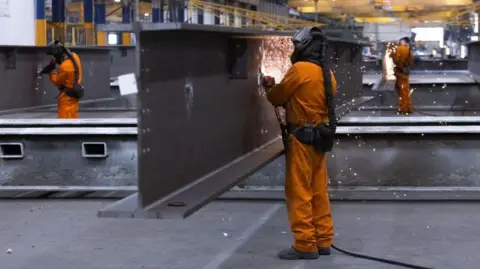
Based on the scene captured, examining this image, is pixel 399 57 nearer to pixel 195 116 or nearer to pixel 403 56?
pixel 403 56

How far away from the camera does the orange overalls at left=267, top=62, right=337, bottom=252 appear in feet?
20.9

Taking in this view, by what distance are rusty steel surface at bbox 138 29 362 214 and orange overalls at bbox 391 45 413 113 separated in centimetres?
983

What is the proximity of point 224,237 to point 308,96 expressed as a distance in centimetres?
159

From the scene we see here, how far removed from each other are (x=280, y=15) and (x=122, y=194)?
2052cm

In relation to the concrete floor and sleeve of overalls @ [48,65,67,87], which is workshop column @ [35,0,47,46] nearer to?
sleeve of overalls @ [48,65,67,87]

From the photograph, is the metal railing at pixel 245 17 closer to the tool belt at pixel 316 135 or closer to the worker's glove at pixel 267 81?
the worker's glove at pixel 267 81

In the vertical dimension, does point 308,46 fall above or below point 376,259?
above

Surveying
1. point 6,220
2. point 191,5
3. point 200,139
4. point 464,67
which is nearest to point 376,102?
point 191,5

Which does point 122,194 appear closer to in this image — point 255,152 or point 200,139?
point 255,152

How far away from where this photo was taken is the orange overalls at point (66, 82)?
13008 millimetres

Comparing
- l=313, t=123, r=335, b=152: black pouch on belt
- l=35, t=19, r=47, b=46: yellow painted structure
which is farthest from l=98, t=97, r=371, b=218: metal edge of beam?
l=35, t=19, r=47, b=46: yellow painted structure

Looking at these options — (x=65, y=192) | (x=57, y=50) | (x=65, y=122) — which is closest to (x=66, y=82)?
(x=57, y=50)

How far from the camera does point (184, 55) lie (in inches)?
217

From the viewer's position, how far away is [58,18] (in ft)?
86.4
